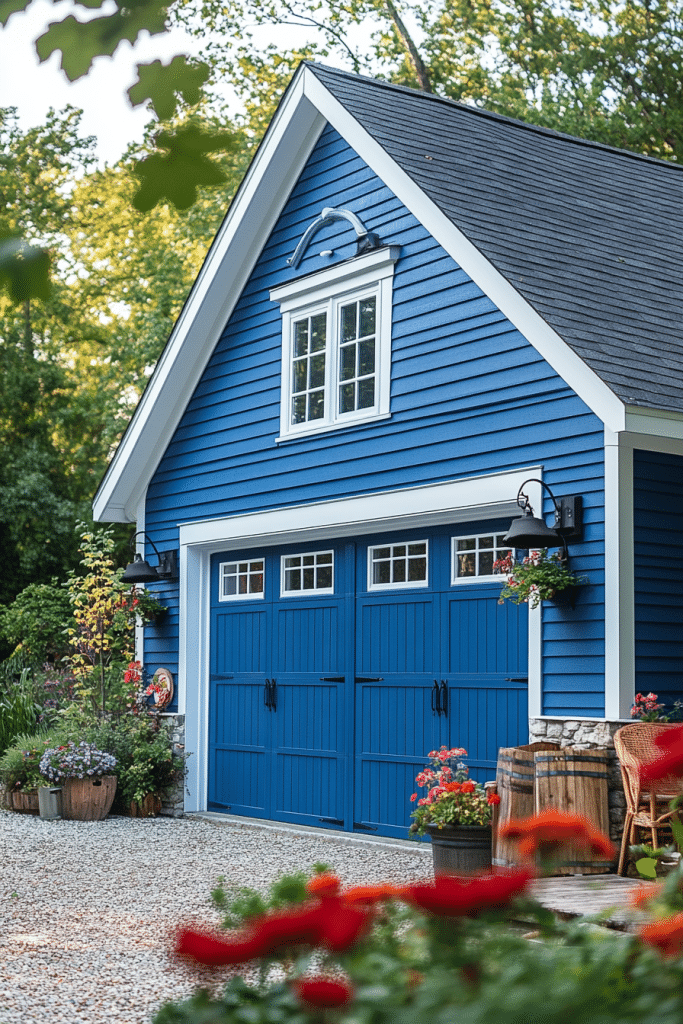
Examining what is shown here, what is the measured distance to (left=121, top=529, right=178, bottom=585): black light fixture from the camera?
39.0 feet

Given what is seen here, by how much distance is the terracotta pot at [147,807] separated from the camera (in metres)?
11.5

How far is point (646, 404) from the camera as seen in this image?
7.72 metres

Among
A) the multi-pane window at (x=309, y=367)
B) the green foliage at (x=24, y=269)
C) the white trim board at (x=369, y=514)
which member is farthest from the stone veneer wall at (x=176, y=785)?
the green foliage at (x=24, y=269)

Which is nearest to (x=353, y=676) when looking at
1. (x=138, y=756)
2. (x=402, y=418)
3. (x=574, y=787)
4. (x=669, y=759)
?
(x=402, y=418)

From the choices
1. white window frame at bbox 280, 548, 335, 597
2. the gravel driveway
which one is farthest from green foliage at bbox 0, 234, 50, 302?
white window frame at bbox 280, 548, 335, 597

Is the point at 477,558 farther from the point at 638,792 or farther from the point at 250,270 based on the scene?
the point at 250,270

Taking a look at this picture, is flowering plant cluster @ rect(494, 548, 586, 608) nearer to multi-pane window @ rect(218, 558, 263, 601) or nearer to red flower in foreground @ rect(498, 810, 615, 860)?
multi-pane window @ rect(218, 558, 263, 601)

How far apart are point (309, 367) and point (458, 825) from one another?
470 centimetres

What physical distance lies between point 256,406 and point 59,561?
9900 millimetres

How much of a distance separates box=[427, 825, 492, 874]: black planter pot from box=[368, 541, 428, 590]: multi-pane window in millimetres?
2521

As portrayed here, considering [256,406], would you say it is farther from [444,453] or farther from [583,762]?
[583,762]

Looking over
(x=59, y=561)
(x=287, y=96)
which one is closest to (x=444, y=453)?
(x=287, y=96)

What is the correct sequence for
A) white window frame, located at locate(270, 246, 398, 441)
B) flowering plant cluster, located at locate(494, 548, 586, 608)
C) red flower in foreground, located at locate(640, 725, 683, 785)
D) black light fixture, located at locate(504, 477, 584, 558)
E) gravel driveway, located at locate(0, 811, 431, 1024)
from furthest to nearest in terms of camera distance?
white window frame, located at locate(270, 246, 398, 441) → flowering plant cluster, located at locate(494, 548, 586, 608) → black light fixture, located at locate(504, 477, 584, 558) → gravel driveway, located at locate(0, 811, 431, 1024) → red flower in foreground, located at locate(640, 725, 683, 785)

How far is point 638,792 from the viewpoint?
719cm
